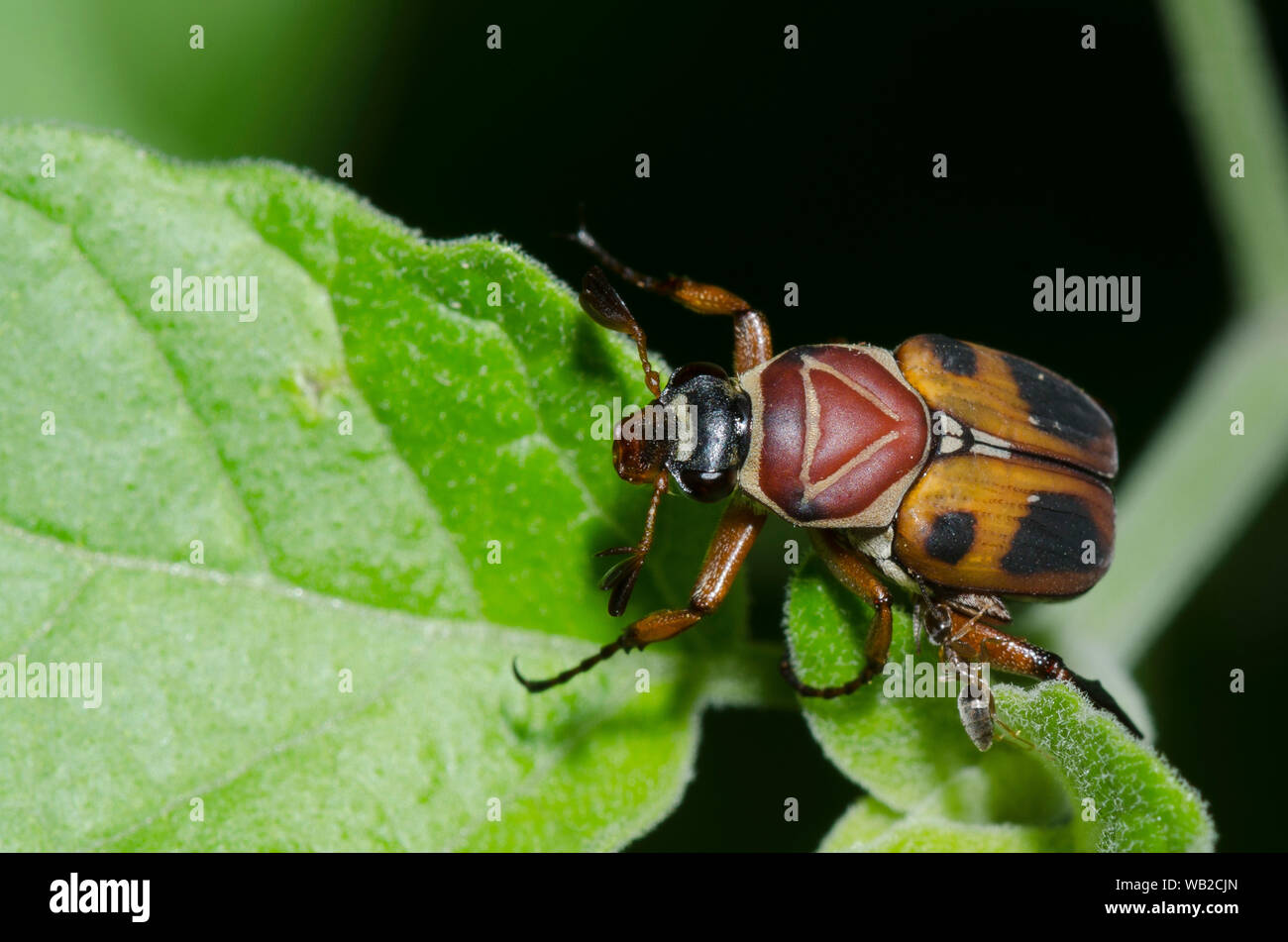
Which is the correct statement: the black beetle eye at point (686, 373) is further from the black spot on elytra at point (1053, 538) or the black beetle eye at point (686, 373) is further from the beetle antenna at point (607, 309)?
the black spot on elytra at point (1053, 538)

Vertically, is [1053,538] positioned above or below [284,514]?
below

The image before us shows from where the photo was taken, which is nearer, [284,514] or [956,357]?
[284,514]

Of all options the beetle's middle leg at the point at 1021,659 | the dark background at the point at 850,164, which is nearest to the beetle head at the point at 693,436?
the beetle's middle leg at the point at 1021,659

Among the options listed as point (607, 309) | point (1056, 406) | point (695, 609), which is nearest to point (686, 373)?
point (607, 309)

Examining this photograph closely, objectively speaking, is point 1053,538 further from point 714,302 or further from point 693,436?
point 714,302

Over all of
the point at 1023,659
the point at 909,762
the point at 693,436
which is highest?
the point at 693,436

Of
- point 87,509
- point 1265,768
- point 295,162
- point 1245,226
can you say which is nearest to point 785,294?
point 1245,226

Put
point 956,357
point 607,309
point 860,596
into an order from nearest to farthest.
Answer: point 607,309, point 860,596, point 956,357

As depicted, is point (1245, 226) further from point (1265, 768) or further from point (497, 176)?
point (497, 176)
